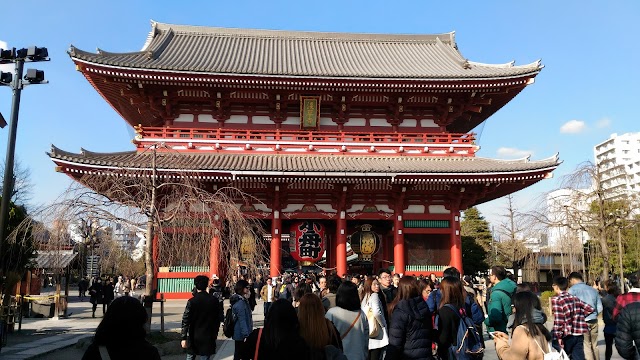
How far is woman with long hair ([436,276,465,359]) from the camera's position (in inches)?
223

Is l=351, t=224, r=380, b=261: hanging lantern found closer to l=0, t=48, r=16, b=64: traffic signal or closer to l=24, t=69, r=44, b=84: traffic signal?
l=24, t=69, r=44, b=84: traffic signal

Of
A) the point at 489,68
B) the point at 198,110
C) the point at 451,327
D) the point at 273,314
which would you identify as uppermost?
the point at 489,68

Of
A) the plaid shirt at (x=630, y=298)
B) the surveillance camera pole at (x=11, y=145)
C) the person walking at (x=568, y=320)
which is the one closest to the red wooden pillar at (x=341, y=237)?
the surveillance camera pole at (x=11, y=145)

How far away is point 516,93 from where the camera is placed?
20797 millimetres

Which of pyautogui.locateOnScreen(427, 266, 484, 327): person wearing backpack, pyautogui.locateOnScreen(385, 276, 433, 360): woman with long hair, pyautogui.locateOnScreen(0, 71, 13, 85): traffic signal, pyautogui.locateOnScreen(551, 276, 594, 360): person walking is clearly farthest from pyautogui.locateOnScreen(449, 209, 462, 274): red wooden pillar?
pyautogui.locateOnScreen(0, 71, 13, 85): traffic signal

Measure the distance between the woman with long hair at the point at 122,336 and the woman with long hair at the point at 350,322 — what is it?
2.37 m

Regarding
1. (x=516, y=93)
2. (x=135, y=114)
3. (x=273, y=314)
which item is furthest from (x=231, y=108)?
(x=273, y=314)

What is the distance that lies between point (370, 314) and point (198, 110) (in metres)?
15.9

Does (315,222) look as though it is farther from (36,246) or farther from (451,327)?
(451,327)

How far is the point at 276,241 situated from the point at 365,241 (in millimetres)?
3998

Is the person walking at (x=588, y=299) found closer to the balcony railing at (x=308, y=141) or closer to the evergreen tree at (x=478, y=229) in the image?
the balcony railing at (x=308, y=141)

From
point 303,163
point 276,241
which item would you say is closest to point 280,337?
point 303,163

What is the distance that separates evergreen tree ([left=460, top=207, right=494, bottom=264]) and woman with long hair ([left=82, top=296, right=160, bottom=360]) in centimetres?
4703

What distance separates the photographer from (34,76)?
32.7ft
